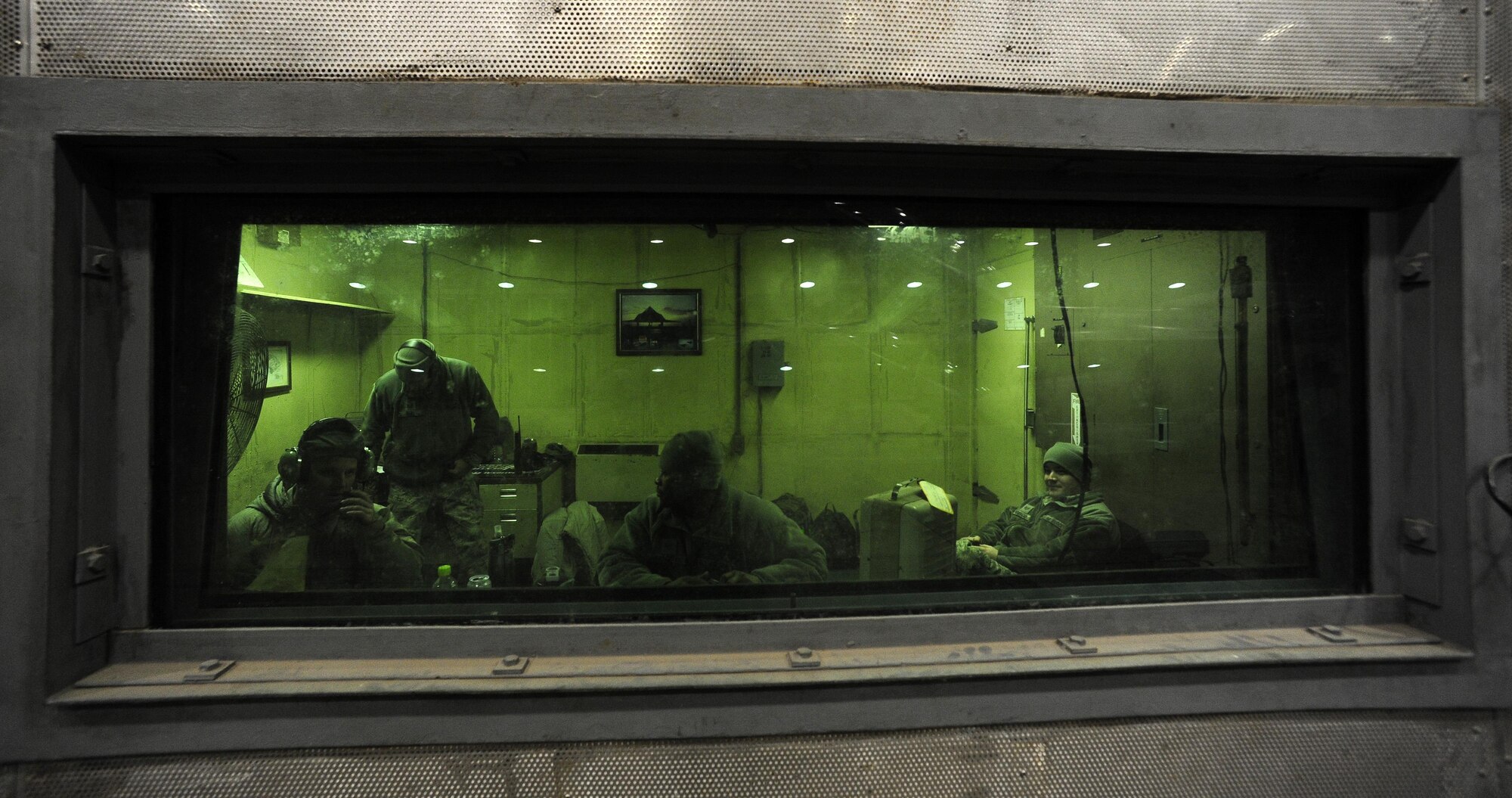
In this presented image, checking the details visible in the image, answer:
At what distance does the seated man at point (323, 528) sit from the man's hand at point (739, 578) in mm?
878

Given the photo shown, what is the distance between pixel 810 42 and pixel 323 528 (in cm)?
189

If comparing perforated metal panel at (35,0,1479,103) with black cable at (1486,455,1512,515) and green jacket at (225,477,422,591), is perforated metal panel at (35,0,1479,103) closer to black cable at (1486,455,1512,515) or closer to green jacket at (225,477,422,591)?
black cable at (1486,455,1512,515)

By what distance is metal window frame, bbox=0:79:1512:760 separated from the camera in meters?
1.46

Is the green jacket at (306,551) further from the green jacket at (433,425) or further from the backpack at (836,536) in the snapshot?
the backpack at (836,536)

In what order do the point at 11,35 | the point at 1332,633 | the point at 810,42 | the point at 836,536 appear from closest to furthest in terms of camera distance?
the point at 11,35 < the point at 810,42 < the point at 1332,633 < the point at 836,536

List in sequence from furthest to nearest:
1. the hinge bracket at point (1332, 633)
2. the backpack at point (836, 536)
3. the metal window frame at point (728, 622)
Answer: the backpack at point (836, 536) < the hinge bracket at point (1332, 633) < the metal window frame at point (728, 622)

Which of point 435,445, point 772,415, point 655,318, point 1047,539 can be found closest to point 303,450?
point 435,445

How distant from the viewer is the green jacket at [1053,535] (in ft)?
6.12

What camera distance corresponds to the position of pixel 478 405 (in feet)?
5.84

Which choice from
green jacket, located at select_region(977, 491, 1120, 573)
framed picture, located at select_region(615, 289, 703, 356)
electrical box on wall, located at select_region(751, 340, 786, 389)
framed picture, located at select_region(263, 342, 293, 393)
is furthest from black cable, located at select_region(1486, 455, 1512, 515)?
framed picture, located at select_region(263, 342, 293, 393)

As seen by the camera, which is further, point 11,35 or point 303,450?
point 303,450

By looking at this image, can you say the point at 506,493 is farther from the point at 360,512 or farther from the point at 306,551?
the point at 306,551

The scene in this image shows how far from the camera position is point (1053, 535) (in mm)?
1872

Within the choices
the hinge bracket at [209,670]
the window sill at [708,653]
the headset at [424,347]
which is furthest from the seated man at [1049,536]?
the hinge bracket at [209,670]
